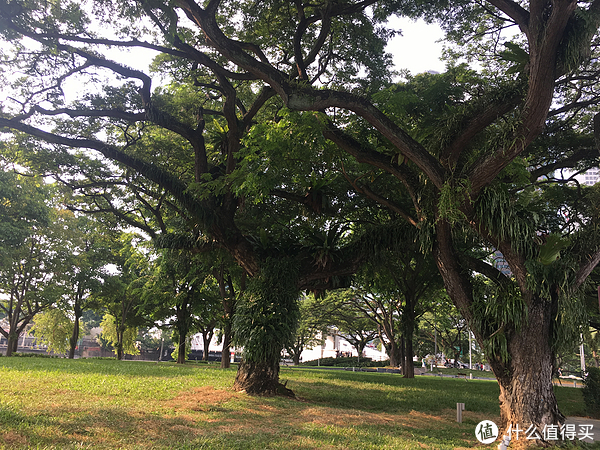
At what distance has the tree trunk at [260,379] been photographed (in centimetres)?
1064

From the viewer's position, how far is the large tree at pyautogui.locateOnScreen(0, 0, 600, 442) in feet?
24.4

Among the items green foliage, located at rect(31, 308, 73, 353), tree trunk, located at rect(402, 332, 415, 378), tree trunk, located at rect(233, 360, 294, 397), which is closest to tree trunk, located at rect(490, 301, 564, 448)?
tree trunk, located at rect(233, 360, 294, 397)

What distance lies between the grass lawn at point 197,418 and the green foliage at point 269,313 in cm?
126

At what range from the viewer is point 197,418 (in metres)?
7.09

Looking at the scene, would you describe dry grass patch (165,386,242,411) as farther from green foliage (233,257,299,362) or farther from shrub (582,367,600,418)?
shrub (582,367,600,418)

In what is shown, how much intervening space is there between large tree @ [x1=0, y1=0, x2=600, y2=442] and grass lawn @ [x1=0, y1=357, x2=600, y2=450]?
269 cm

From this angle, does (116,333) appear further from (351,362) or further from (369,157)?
(369,157)

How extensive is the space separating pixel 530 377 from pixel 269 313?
6.12 metres

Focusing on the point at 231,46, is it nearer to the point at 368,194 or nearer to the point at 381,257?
the point at 368,194

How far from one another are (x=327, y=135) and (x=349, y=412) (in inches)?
245

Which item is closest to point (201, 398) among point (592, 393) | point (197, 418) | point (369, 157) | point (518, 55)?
point (197, 418)

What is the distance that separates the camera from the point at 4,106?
10.6m

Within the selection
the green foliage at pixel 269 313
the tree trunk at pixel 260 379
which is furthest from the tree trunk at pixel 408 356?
the tree trunk at pixel 260 379

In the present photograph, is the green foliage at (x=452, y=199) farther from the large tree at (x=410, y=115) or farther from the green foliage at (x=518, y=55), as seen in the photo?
the green foliage at (x=518, y=55)
